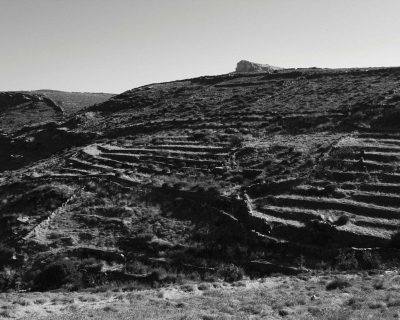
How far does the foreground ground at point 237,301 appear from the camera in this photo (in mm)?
13328

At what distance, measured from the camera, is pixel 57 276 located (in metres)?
18.9

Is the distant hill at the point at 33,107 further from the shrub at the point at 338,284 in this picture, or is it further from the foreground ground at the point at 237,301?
the shrub at the point at 338,284

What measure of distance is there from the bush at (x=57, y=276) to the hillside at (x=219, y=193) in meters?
0.06

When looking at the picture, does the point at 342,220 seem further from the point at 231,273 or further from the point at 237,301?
the point at 237,301

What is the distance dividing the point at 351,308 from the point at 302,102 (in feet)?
85.4

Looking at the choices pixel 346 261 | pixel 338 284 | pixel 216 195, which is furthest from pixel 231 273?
pixel 216 195

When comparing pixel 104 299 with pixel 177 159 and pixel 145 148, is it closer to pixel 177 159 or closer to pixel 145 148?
pixel 177 159

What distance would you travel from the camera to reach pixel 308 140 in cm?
2861

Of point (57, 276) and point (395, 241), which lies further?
point (57, 276)

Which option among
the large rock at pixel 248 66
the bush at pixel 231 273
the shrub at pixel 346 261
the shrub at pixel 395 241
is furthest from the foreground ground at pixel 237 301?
the large rock at pixel 248 66

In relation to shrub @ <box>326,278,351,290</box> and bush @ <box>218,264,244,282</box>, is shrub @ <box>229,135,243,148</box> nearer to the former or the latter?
bush @ <box>218,264,244,282</box>

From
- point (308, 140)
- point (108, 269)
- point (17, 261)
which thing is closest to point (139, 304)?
point (108, 269)

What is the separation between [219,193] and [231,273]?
637 cm

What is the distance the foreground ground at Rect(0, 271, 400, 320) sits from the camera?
525 inches
